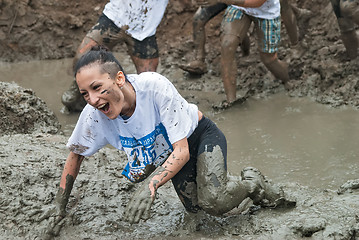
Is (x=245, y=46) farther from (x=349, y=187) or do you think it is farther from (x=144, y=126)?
(x=144, y=126)

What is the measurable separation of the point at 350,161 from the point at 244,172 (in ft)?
3.99

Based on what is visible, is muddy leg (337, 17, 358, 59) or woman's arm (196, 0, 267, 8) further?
muddy leg (337, 17, 358, 59)

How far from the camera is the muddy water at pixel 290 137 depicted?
3648mm

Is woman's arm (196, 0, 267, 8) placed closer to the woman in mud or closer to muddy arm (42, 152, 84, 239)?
the woman in mud

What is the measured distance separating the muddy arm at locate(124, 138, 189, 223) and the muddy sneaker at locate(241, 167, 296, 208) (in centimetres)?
53

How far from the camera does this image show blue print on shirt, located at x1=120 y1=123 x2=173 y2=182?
2.56 metres

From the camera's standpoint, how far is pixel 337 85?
17.0 ft

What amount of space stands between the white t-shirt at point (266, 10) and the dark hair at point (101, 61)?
2.58 m

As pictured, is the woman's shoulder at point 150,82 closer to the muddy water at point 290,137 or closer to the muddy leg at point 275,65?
the muddy water at point 290,137

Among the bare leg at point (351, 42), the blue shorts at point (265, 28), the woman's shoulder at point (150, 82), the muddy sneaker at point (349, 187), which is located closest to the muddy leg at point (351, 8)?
the bare leg at point (351, 42)

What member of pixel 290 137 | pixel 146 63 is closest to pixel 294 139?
pixel 290 137

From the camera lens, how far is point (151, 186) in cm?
232

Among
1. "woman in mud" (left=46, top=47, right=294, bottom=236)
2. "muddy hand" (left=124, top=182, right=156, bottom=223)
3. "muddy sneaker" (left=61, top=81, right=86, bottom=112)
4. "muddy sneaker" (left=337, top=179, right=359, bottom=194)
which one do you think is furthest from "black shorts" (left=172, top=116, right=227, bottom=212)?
"muddy sneaker" (left=61, top=81, right=86, bottom=112)

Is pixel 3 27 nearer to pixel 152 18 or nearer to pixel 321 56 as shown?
pixel 152 18
